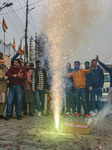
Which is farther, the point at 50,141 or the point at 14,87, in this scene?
the point at 14,87

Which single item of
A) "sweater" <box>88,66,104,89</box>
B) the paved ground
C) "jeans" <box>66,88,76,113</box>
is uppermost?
"sweater" <box>88,66,104,89</box>

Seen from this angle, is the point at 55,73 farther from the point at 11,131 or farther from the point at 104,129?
the point at 11,131

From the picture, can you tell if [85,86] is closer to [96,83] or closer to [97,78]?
[96,83]

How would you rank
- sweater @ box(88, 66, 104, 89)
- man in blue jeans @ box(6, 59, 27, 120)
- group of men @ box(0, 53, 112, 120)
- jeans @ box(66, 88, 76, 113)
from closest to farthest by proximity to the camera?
man in blue jeans @ box(6, 59, 27, 120) < group of men @ box(0, 53, 112, 120) < sweater @ box(88, 66, 104, 89) < jeans @ box(66, 88, 76, 113)

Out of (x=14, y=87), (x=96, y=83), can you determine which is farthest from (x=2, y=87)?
(x=96, y=83)

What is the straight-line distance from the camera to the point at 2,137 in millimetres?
4832

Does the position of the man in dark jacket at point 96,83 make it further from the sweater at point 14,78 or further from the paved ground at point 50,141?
the paved ground at point 50,141

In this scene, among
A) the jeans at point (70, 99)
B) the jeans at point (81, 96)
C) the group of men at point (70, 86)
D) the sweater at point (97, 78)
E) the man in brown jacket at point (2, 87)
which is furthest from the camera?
the jeans at point (70, 99)

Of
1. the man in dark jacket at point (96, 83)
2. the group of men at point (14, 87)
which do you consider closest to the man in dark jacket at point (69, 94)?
the man in dark jacket at point (96, 83)

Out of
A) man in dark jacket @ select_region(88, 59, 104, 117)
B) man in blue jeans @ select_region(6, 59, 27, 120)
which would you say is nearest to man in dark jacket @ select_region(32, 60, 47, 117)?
man in blue jeans @ select_region(6, 59, 27, 120)

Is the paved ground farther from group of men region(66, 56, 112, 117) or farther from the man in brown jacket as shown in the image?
group of men region(66, 56, 112, 117)

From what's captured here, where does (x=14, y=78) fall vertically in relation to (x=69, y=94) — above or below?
above

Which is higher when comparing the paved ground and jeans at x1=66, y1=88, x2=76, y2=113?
jeans at x1=66, y1=88, x2=76, y2=113

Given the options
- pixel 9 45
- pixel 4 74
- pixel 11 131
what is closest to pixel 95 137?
pixel 11 131
